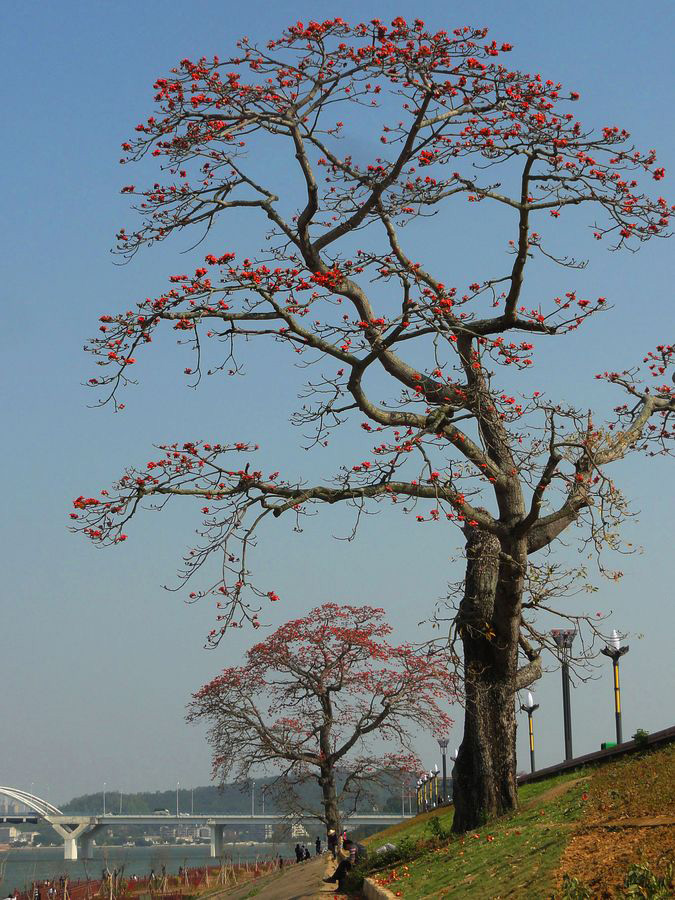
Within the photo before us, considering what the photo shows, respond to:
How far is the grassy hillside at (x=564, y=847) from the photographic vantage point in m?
10.2

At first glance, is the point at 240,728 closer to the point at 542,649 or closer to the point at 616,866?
the point at 542,649

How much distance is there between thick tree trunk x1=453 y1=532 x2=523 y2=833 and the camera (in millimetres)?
16766

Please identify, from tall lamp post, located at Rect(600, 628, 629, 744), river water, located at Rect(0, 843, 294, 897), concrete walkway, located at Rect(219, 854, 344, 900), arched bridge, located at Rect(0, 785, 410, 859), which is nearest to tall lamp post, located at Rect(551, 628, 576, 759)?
tall lamp post, located at Rect(600, 628, 629, 744)

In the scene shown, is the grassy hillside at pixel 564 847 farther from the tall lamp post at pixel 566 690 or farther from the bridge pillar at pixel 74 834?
the bridge pillar at pixel 74 834

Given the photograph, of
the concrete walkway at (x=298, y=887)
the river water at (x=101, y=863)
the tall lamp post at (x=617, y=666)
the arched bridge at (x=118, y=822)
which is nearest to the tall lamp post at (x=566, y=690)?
Result: the tall lamp post at (x=617, y=666)

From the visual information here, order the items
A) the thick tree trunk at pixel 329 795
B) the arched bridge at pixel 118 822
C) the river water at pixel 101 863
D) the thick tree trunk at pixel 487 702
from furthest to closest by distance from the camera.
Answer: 1. the arched bridge at pixel 118 822
2. the river water at pixel 101 863
3. the thick tree trunk at pixel 329 795
4. the thick tree trunk at pixel 487 702

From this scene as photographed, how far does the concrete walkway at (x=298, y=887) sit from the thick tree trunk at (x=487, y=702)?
310 centimetres

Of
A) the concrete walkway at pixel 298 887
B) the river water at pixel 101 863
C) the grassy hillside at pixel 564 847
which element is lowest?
the river water at pixel 101 863

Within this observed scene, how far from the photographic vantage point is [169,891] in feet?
152

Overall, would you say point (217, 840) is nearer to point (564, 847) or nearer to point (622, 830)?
point (564, 847)

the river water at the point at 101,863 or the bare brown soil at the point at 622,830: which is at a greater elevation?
the bare brown soil at the point at 622,830

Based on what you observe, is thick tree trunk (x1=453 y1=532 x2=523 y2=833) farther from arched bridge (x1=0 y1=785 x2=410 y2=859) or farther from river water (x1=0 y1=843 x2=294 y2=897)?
arched bridge (x1=0 y1=785 x2=410 y2=859)

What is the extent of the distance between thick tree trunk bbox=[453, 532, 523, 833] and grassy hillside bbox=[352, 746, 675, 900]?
529 millimetres

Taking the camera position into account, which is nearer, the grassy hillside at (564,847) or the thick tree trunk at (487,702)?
the grassy hillside at (564,847)
